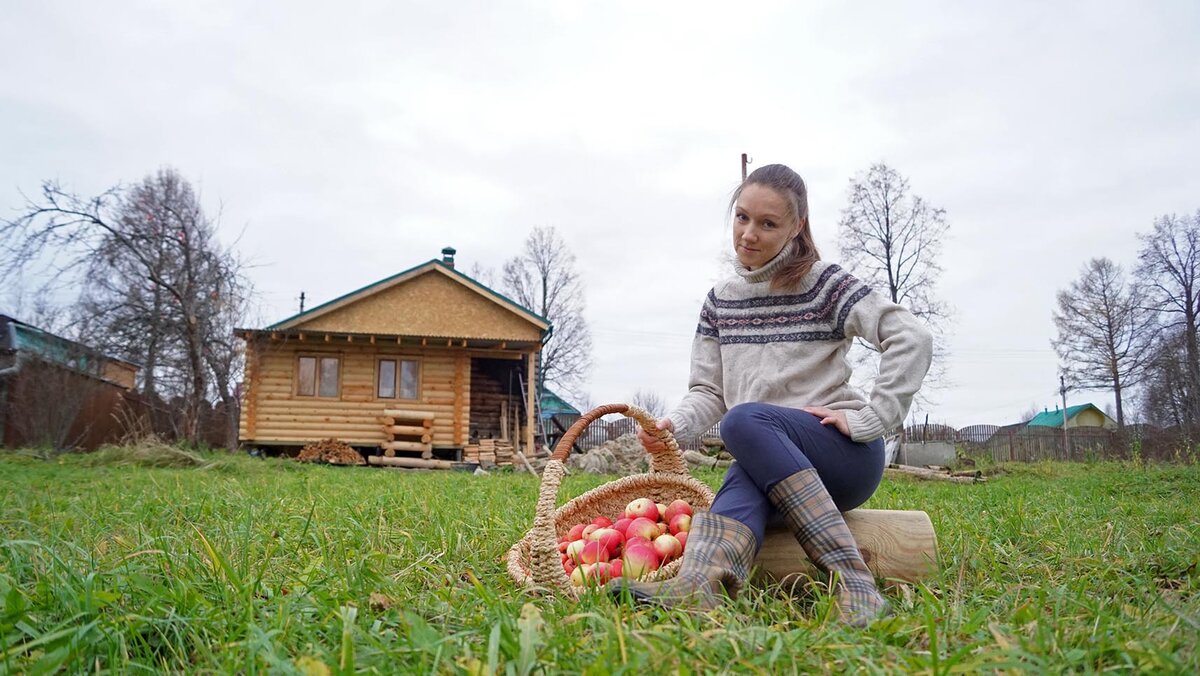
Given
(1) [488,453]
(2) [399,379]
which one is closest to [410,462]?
(1) [488,453]

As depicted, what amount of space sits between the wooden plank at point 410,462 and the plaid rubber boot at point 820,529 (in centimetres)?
1494

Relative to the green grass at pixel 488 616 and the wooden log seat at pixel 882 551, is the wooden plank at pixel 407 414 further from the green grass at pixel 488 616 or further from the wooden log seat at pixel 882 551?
the wooden log seat at pixel 882 551

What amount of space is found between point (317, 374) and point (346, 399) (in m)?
0.99

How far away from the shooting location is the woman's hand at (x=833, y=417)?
2461 millimetres

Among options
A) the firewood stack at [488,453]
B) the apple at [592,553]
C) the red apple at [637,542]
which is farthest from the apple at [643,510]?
the firewood stack at [488,453]

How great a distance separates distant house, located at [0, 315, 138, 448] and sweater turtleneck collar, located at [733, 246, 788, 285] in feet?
53.4

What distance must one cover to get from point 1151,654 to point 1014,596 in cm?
86

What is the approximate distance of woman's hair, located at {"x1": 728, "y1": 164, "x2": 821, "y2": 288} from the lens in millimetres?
2752

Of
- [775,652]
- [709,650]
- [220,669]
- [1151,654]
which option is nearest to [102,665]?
[220,669]

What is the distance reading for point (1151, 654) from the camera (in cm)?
130

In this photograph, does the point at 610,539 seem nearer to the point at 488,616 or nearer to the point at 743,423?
the point at 743,423

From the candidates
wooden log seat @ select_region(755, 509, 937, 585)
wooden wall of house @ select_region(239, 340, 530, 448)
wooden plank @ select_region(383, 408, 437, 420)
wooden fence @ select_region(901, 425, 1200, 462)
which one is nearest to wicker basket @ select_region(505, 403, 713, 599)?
wooden log seat @ select_region(755, 509, 937, 585)

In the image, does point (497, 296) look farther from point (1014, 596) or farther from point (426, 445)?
point (1014, 596)

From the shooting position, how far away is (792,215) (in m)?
2.78
